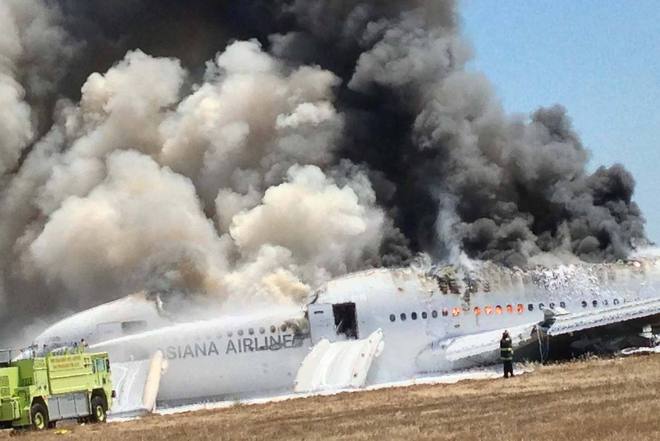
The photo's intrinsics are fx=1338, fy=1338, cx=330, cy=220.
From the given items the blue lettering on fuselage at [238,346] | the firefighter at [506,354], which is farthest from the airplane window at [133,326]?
the firefighter at [506,354]

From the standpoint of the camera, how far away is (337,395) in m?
35.7

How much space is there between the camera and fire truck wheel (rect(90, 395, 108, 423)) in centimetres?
3581

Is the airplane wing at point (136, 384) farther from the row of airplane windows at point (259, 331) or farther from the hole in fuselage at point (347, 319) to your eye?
the hole in fuselage at point (347, 319)

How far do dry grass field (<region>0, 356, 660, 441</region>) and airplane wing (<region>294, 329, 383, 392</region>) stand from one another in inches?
146

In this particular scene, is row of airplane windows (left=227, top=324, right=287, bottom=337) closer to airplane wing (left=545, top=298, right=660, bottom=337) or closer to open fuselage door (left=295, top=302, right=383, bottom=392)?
open fuselage door (left=295, top=302, right=383, bottom=392)

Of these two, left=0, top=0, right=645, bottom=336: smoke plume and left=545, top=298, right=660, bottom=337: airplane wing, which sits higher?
left=0, top=0, right=645, bottom=336: smoke plume

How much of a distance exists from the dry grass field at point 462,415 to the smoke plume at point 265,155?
1322 cm

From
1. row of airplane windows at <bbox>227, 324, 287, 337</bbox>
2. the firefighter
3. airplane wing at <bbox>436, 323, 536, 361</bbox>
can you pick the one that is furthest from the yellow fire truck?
the firefighter

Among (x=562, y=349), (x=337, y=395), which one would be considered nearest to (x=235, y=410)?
(x=337, y=395)

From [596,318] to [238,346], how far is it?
10.9 metres

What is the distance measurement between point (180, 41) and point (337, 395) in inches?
→ 1283

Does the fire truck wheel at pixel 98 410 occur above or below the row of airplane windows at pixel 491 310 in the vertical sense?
below

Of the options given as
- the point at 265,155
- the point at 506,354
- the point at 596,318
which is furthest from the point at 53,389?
the point at 265,155

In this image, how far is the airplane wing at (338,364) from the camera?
128 feet
